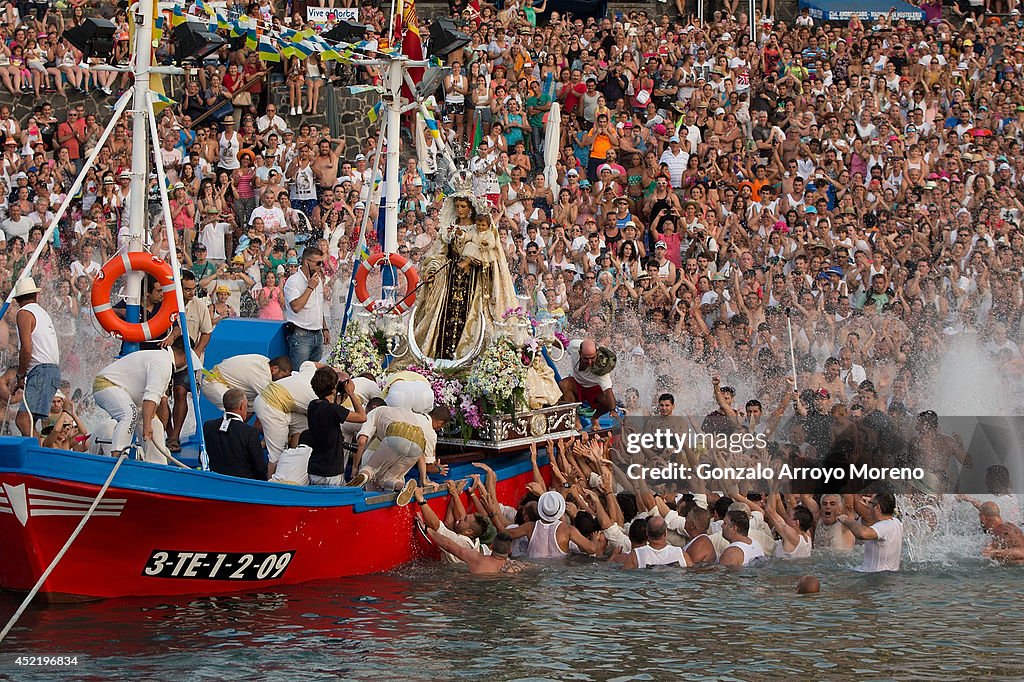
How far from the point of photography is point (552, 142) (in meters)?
23.4

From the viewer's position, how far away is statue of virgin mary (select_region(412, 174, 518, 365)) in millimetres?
16344

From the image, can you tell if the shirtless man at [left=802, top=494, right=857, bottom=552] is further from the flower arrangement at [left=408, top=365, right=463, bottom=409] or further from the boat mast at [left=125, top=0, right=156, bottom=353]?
the boat mast at [left=125, top=0, right=156, bottom=353]

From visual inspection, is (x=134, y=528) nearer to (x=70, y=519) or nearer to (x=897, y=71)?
(x=70, y=519)

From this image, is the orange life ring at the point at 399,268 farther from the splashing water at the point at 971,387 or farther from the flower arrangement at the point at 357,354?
the splashing water at the point at 971,387

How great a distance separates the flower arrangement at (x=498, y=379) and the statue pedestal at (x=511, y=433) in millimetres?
112

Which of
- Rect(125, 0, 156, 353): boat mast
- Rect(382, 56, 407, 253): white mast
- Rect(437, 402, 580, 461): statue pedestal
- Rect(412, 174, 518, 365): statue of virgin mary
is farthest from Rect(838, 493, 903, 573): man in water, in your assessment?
Rect(125, 0, 156, 353): boat mast

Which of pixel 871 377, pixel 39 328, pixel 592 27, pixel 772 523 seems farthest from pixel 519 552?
pixel 592 27

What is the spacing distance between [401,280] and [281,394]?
2938mm

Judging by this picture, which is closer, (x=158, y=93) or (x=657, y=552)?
(x=158, y=93)

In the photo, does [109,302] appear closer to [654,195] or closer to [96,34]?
[96,34]

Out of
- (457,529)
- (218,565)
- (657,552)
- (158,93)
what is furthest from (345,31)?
(657,552)

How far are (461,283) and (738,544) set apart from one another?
12.6 ft

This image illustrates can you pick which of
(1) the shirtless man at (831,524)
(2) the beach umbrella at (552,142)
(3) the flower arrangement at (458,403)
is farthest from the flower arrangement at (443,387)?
(2) the beach umbrella at (552,142)

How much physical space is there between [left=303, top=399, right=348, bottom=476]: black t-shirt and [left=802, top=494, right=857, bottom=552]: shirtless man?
13.4 feet
